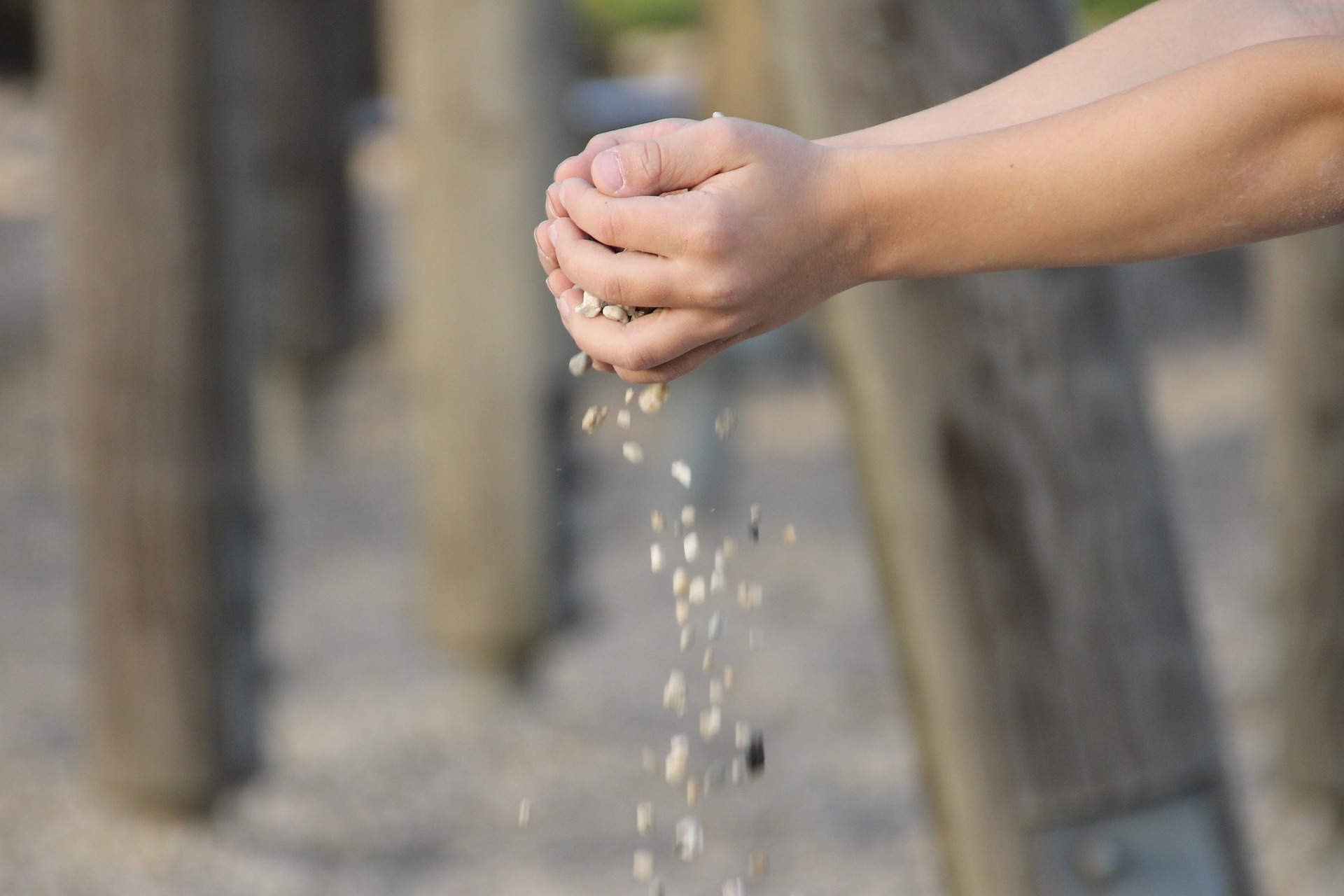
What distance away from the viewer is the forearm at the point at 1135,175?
95cm

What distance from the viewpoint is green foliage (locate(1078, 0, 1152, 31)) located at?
28.2 ft

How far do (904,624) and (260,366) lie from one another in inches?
189

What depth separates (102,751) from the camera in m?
3.15

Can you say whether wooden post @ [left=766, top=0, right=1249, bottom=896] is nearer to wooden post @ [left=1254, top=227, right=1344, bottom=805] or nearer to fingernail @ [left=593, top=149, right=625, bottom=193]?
fingernail @ [left=593, top=149, right=625, bottom=193]

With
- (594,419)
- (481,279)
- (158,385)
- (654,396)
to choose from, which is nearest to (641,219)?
(654,396)

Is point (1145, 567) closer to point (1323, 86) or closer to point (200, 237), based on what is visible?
point (1323, 86)

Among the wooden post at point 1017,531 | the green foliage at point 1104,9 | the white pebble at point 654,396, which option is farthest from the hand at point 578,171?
the green foliage at point 1104,9

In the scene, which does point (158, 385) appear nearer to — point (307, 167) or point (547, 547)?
point (547, 547)

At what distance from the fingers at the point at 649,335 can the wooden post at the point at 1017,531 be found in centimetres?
56

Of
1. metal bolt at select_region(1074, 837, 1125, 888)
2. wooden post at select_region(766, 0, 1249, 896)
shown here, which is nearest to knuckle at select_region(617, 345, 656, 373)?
wooden post at select_region(766, 0, 1249, 896)

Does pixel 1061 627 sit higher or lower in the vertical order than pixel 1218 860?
higher

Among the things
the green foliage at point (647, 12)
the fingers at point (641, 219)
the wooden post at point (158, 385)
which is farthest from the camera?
the green foliage at point (647, 12)

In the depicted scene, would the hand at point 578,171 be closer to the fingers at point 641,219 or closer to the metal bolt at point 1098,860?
the fingers at point 641,219

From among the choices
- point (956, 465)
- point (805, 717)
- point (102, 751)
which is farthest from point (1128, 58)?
point (805, 717)
